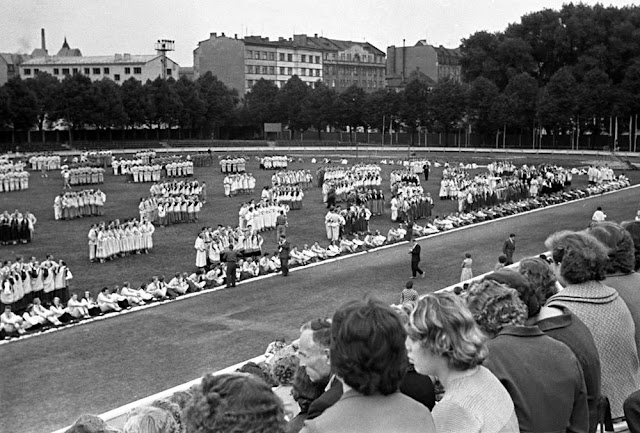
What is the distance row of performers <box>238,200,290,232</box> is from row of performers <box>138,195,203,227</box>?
2713mm

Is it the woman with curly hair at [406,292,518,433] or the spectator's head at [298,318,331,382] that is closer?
the woman with curly hair at [406,292,518,433]

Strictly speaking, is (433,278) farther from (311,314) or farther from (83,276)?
(83,276)

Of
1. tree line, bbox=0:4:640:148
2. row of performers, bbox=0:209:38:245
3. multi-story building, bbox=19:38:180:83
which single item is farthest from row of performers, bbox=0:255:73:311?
multi-story building, bbox=19:38:180:83

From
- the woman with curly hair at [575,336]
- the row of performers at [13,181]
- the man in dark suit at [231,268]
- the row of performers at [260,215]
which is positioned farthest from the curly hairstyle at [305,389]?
the row of performers at [13,181]

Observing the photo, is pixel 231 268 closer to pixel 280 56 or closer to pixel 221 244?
pixel 221 244

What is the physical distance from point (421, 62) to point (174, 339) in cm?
10878

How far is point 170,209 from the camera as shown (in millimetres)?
31078

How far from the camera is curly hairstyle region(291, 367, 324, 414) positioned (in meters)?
4.16

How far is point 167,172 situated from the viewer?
2060 inches

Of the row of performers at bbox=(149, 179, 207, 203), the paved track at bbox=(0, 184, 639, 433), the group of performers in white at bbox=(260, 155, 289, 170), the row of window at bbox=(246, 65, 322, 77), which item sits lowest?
the paved track at bbox=(0, 184, 639, 433)

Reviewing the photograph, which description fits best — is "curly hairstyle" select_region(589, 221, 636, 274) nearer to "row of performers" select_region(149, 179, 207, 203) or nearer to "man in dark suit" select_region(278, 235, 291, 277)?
"man in dark suit" select_region(278, 235, 291, 277)

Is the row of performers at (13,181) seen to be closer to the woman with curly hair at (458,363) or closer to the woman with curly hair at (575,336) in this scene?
the woman with curly hair at (575,336)

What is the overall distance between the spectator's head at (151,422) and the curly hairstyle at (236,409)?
99cm

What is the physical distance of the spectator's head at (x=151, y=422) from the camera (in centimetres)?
382
